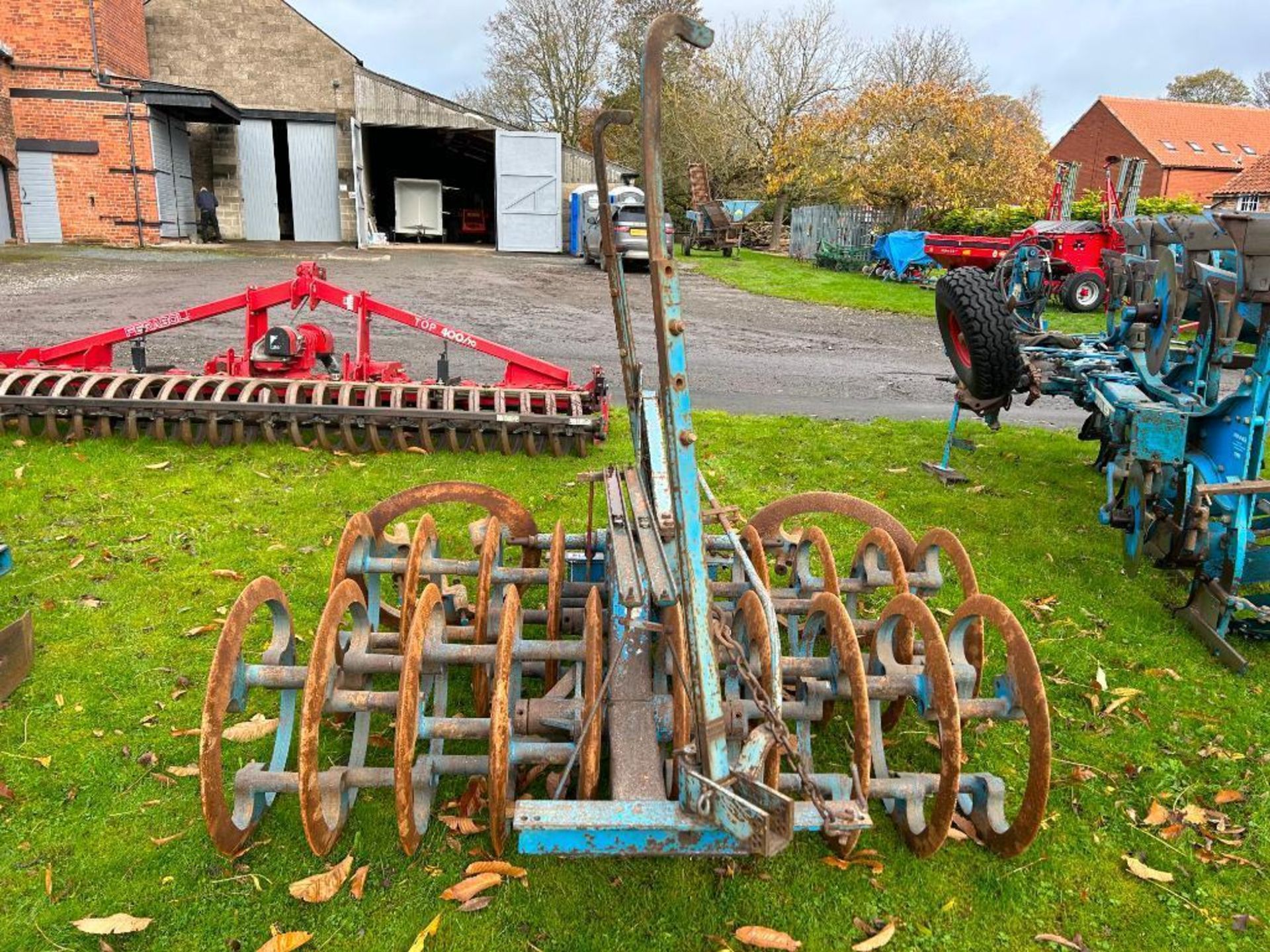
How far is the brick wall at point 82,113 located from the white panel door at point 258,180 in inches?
136

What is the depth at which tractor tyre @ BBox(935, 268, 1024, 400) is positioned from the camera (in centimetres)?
608

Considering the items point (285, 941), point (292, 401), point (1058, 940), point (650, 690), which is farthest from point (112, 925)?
point (292, 401)

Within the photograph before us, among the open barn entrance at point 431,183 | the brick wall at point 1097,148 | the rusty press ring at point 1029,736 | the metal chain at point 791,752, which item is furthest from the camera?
the brick wall at point 1097,148

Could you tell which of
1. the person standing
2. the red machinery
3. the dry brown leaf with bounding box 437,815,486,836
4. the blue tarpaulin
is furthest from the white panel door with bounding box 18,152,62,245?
the dry brown leaf with bounding box 437,815,486,836

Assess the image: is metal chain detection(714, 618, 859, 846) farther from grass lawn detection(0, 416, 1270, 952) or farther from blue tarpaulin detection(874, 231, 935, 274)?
blue tarpaulin detection(874, 231, 935, 274)

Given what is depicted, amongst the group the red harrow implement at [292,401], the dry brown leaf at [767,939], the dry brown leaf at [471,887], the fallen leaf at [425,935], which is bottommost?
the dry brown leaf at [767,939]

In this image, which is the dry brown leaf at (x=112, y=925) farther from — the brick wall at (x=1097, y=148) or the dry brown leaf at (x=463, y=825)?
the brick wall at (x=1097, y=148)

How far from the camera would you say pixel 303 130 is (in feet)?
87.1

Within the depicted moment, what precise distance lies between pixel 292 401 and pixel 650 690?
199 inches

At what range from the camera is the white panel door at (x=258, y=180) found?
86.7 ft

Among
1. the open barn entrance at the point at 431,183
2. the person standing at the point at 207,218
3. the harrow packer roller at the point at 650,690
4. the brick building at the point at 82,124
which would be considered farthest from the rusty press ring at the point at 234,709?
the open barn entrance at the point at 431,183

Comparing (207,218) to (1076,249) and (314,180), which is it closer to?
(314,180)

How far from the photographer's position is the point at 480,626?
142 inches

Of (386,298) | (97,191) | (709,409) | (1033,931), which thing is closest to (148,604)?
(1033,931)
